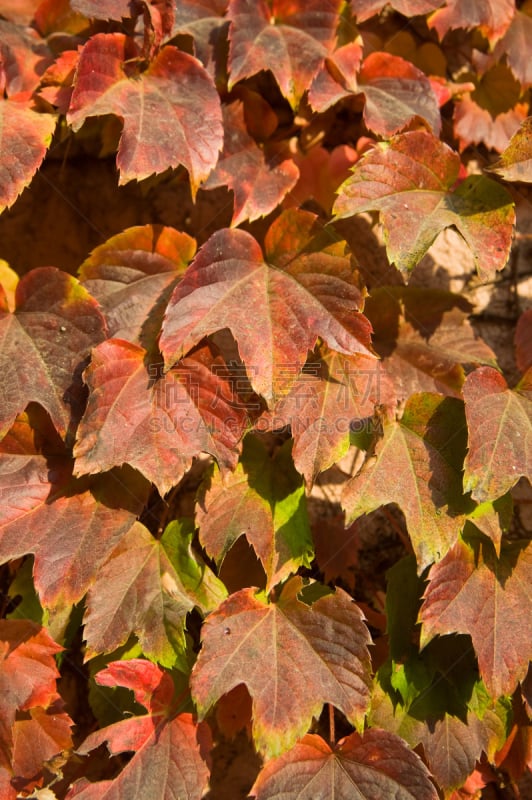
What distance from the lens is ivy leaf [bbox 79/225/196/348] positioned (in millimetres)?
1146

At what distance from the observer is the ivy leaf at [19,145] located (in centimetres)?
106

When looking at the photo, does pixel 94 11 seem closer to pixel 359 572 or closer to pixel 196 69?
pixel 196 69

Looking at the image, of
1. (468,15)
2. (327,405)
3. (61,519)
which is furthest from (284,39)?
(61,519)

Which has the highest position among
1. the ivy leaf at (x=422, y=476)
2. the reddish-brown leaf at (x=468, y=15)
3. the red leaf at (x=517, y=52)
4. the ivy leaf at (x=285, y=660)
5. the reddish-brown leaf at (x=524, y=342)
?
the reddish-brown leaf at (x=468, y=15)

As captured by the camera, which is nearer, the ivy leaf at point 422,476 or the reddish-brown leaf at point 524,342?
the ivy leaf at point 422,476

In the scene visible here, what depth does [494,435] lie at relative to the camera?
41.3 inches

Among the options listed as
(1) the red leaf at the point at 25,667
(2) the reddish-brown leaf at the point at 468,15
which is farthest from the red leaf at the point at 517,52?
(1) the red leaf at the point at 25,667

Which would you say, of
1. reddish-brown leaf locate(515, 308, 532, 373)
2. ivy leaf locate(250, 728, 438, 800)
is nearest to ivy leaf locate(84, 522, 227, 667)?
ivy leaf locate(250, 728, 438, 800)

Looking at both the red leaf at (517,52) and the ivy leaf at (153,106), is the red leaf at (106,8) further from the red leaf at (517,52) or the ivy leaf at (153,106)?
the red leaf at (517,52)

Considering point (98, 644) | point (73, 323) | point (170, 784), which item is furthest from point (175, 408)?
point (170, 784)

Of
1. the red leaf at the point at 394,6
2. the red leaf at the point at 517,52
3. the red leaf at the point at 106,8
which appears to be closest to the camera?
the red leaf at the point at 106,8

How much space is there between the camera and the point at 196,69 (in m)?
1.17

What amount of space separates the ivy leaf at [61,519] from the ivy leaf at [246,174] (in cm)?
47

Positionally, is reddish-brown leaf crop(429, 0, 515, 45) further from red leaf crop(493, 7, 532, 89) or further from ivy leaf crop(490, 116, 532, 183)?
ivy leaf crop(490, 116, 532, 183)
